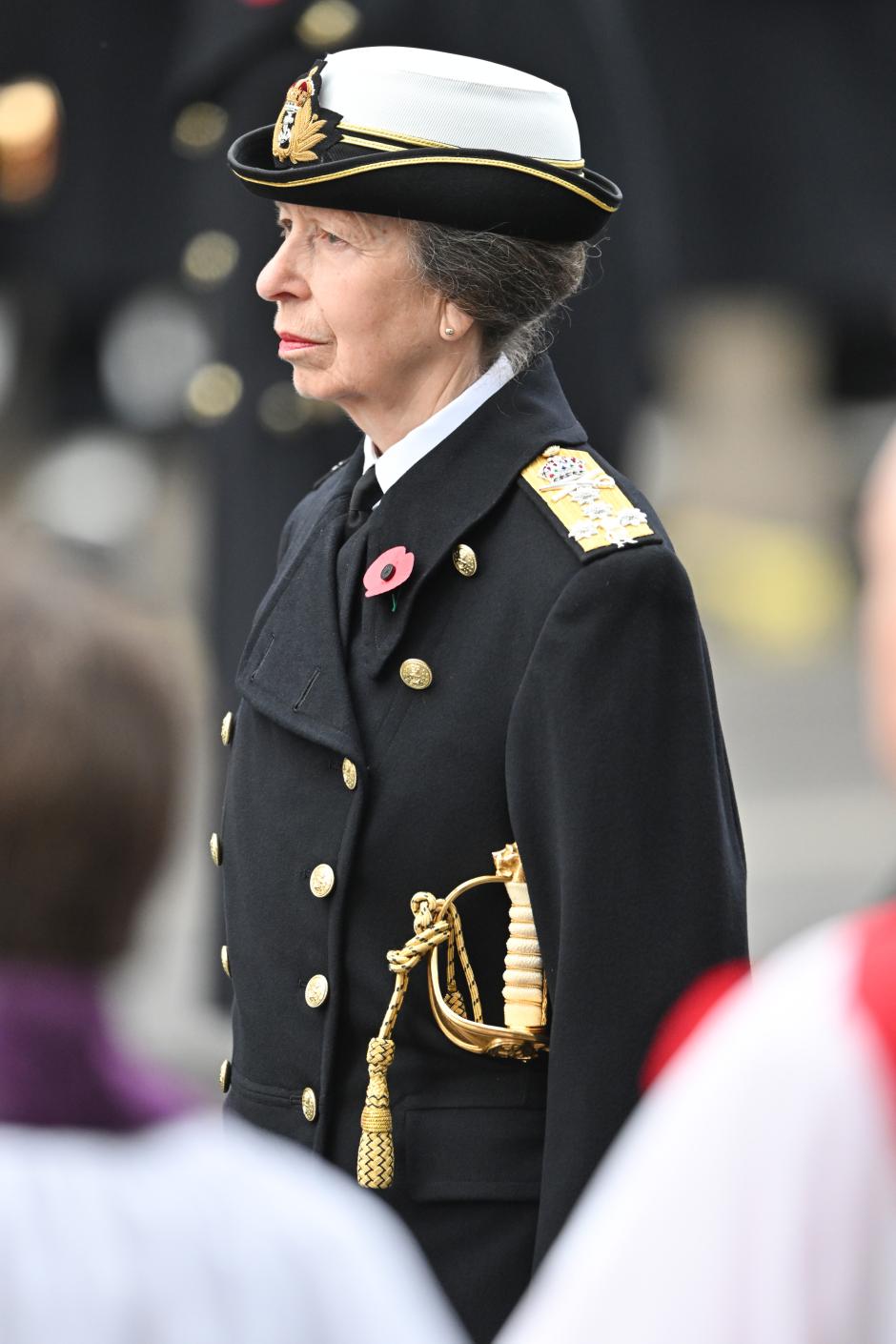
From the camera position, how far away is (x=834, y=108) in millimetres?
9492

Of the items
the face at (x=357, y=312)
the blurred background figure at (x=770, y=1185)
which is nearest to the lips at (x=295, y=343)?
the face at (x=357, y=312)

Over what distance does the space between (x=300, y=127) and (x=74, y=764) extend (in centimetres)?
151

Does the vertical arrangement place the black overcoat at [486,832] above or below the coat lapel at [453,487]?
below

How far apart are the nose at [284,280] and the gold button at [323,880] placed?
2.00 ft

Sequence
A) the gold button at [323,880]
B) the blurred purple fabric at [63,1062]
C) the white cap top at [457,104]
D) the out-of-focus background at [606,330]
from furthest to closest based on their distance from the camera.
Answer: the out-of-focus background at [606,330] → the white cap top at [457,104] → the gold button at [323,880] → the blurred purple fabric at [63,1062]

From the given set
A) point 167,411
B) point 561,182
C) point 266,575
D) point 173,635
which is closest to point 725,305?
point 167,411

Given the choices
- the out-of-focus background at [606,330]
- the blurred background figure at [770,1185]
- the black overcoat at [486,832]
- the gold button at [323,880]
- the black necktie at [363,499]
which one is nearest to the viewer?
the blurred background figure at [770,1185]

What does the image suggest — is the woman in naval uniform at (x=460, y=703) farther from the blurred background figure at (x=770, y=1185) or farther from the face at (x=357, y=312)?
the blurred background figure at (x=770, y=1185)

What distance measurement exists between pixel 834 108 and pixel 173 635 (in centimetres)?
837

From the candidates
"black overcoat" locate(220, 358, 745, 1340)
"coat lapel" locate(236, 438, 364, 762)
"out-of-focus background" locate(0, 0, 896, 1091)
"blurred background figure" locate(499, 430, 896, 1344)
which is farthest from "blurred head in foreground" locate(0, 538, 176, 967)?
"out-of-focus background" locate(0, 0, 896, 1091)

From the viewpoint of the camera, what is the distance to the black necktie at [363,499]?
2.87 metres

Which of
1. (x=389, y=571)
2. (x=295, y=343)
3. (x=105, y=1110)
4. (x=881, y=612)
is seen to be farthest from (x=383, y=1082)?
(x=881, y=612)

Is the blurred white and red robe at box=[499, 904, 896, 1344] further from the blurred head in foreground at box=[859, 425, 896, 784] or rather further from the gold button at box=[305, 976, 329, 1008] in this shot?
the gold button at box=[305, 976, 329, 1008]

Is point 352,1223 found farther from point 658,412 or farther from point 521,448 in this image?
point 658,412
